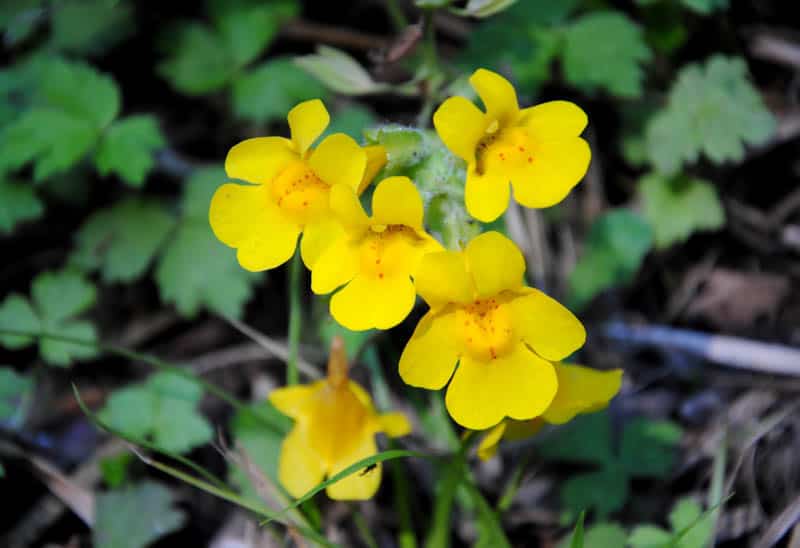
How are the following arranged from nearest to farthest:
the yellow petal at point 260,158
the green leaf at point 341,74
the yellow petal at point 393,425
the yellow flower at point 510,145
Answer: the yellow flower at point 510,145, the yellow petal at point 260,158, the yellow petal at point 393,425, the green leaf at point 341,74

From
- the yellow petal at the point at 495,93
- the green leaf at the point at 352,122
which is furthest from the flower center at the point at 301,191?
the green leaf at the point at 352,122

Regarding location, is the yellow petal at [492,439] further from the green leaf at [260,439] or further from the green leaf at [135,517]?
the green leaf at [135,517]

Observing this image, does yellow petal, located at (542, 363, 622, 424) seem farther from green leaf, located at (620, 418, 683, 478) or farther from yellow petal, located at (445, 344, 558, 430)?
green leaf, located at (620, 418, 683, 478)

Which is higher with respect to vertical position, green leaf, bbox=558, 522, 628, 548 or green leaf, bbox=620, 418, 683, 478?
green leaf, bbox=558, 522, 628, 548

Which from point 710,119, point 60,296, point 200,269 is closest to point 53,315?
point 60,296

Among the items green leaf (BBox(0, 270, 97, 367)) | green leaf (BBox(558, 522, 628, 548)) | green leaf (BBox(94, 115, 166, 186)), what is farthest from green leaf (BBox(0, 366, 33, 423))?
green leaf (BBox(558, 522, 628, 548))

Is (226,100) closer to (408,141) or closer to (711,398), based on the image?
(408,141)

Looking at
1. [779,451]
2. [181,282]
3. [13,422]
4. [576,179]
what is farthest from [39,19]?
[779,451]
